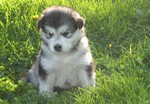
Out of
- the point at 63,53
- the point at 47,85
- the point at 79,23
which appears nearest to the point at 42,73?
the point at 47,85

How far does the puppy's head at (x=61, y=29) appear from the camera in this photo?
4.59 metres

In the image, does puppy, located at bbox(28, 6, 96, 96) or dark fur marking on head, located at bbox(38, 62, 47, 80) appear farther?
dark fur marking on head, located at bbox(38, 62, 47, 80)

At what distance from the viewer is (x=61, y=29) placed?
459cm

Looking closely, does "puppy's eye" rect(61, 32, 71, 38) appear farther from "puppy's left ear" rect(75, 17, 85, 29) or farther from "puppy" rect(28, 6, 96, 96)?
"puppy's left ear" rect(75, 17, 85, 29)

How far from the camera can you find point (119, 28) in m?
6.14

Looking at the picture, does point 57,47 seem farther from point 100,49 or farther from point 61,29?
point 100,49

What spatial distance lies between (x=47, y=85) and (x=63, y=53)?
0.44 m

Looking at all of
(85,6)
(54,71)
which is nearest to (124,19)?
(85,6)

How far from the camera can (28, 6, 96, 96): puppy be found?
462 centimetres

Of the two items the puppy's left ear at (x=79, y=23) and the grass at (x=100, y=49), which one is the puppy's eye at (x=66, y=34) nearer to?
the puppy's left ear at (x=79, y=23)

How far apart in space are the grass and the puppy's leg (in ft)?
0.28

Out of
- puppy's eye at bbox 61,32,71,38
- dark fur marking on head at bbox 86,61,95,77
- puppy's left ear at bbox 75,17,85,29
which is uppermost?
puppy's left ear at bbox 75,17,85,29

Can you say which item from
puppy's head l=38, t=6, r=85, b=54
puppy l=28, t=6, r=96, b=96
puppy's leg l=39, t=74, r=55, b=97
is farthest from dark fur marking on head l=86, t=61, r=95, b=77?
puppy's leg l=39, t=74, r=55, b=97

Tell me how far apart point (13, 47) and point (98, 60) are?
125 centimetres
